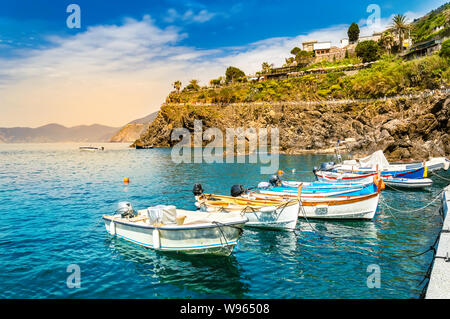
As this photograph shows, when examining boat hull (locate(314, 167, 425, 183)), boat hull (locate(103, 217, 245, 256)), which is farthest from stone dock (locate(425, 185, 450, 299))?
boat hull (locate(314, 167, 425, 183))

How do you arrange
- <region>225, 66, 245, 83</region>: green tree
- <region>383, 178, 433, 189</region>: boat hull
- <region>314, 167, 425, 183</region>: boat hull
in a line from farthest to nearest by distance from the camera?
<region>225, 66, 245, 83</region>: green tree, <region>314, 167, 425, 183</region>: boat hull, <region>383, 178, 433, 189</region>: boat hull

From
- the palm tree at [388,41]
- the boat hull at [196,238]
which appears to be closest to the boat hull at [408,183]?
the boat hull at [196,238]

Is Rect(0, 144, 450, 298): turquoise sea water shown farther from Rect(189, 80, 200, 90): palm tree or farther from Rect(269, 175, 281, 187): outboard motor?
Rect(189, 80, 200, 90): palm tree

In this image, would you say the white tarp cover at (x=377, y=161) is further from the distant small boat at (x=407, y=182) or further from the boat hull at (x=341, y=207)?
the boat hull at (x=341, y=207)

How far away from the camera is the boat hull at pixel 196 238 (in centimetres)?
1349

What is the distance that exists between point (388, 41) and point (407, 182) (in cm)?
10039

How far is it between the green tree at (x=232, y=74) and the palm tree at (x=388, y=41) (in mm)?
62709

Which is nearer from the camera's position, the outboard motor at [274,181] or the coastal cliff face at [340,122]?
the outboard motor at [274,181]

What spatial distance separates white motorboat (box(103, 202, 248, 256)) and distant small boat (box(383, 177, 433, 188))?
948 inches

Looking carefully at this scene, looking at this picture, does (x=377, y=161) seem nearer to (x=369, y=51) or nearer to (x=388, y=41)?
(x=369, y=51)

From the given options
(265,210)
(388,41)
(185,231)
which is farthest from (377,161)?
(388,41)

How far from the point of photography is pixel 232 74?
148 m

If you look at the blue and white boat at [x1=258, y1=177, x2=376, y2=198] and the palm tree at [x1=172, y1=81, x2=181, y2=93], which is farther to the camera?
the palm tree at [x1=172, y1=81, x2=181, y2=93]

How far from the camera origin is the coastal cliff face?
180 ft
